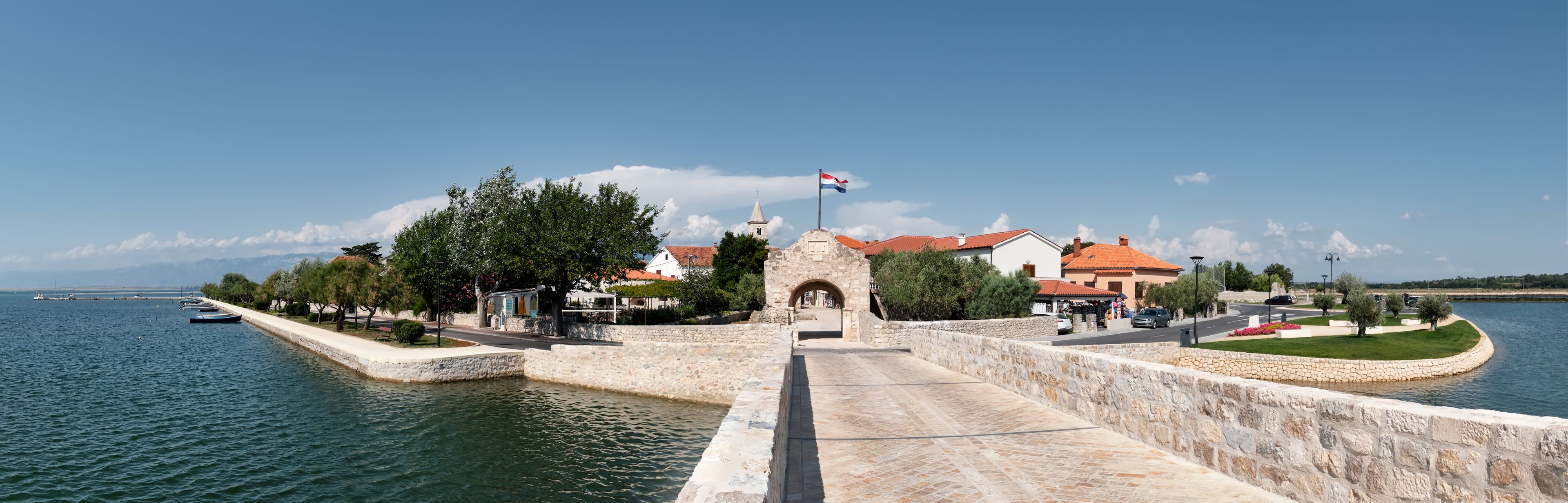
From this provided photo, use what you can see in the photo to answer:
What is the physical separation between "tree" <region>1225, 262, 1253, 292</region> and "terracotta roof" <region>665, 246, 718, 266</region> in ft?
266

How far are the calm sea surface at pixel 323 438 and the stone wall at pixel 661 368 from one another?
60 centimetres

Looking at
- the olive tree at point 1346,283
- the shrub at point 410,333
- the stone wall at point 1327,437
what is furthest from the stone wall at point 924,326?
the olive tree at point 1346,283

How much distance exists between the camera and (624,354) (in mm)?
26828

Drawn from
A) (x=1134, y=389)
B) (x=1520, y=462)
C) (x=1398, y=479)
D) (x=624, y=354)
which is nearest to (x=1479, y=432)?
(x=1520, y=462)

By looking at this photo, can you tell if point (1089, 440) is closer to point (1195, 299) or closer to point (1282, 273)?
point (1195, 299)

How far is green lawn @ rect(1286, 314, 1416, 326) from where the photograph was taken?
4550 cm

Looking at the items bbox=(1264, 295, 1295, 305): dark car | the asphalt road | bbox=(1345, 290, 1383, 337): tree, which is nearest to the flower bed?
the asphalt road

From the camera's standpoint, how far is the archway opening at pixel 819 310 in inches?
1409

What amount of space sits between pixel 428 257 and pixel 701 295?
18.0m

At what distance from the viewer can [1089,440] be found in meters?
8.61

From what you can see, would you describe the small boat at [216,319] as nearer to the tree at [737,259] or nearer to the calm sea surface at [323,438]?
the calm sea surface at [323,438]

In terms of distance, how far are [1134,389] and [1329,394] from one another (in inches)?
105

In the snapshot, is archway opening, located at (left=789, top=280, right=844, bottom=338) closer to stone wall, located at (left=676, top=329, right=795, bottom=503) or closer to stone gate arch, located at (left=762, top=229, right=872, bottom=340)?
stone gate arch, located at (left=762, top=229, right=872, bottom=340)

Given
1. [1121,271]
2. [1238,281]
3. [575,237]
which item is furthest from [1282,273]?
[575,237]
